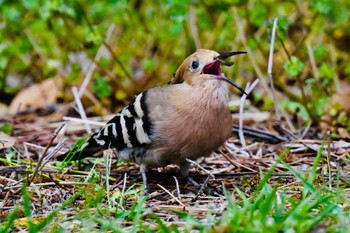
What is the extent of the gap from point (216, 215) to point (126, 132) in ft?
2.79

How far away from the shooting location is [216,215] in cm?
280

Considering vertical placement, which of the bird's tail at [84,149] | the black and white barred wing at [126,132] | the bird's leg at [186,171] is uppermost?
the black and white barred wing at [126,132]

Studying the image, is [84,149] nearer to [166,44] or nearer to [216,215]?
[216,215]

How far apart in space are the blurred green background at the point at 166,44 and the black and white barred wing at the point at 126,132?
103 cm

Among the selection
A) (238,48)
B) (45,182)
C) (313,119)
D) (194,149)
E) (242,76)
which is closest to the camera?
(194,149)

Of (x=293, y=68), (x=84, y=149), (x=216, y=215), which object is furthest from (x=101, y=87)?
(x=216, y=215)

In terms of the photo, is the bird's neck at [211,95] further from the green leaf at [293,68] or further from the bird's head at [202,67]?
the green leaf at [293,68]

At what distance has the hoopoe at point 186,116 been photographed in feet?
10.5

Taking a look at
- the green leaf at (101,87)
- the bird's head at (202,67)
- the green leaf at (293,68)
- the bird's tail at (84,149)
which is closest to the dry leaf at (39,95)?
the green leaf at (101,87)

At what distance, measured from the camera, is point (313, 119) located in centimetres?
465

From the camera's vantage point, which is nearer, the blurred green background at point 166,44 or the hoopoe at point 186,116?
the hoopoe at point 186,116

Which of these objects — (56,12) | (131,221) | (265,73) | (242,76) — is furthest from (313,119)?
(131,221)

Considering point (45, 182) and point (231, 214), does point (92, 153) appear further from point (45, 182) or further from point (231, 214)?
point (231, 214)

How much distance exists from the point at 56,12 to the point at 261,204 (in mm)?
2610
